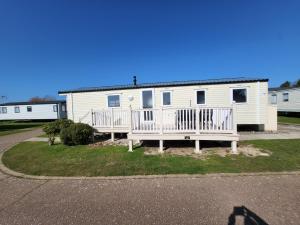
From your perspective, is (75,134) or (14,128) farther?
(14,128)

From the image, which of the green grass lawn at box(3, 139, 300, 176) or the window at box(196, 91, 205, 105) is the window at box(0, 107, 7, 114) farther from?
the window at box(196, 91, 205, 105)

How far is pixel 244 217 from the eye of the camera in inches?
110

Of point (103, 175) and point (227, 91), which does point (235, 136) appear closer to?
point (103, 175)

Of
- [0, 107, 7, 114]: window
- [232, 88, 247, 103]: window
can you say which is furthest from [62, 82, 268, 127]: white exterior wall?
[0, 107, 7, 114]: window

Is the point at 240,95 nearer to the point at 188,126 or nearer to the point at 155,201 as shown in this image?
the point at 188,126

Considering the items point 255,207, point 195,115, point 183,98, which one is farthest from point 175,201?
point 183,98

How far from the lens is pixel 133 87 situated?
11.8 m

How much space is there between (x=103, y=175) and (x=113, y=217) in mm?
1918

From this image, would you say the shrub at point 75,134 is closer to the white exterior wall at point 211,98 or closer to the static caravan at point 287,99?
the white exterior wall at point 211,98

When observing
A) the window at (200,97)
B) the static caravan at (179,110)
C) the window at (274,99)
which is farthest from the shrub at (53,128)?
the window at (274,99)

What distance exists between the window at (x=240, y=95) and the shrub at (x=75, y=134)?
28.1 feet

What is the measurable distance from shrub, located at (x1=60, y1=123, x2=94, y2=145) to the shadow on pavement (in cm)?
709

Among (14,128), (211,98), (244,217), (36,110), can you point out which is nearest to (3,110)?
(36,110)

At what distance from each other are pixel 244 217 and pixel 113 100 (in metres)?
10.7
